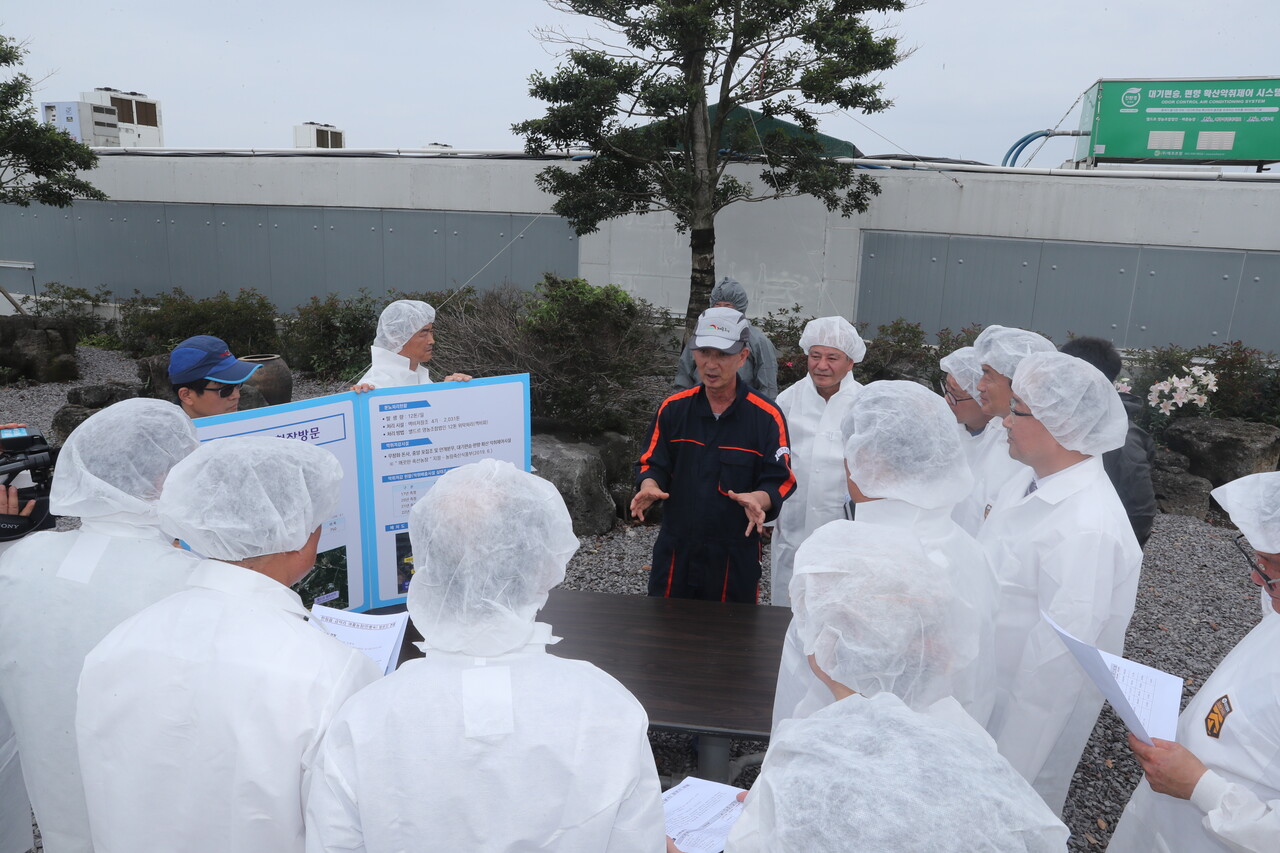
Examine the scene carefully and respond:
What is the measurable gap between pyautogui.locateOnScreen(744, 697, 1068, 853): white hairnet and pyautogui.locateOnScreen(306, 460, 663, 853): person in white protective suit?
0.33 metres

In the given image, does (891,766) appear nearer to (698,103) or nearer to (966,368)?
(966,368)

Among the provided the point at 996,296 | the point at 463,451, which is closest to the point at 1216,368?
the point at 996,296

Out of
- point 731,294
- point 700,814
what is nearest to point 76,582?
point 700,814

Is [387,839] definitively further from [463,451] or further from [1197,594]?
[1197,594]

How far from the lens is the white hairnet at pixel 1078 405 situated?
239cm

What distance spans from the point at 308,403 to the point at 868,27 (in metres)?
7.85

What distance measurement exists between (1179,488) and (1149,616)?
2783 millimetres

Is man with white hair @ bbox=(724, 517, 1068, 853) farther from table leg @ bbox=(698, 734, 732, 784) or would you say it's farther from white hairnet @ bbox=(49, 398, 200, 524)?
white hairnet @ bbox=(49, 398, 200, 524)

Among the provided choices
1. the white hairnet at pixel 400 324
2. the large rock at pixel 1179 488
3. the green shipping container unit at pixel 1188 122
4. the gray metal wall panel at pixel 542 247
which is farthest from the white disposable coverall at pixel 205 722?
the green shipping container unit at pixel 1188 122

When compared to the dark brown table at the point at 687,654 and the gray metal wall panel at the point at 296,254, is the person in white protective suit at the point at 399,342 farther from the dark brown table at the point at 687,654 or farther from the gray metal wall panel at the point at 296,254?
the gray metal wall panel at the point at 296,254

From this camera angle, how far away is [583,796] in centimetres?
128

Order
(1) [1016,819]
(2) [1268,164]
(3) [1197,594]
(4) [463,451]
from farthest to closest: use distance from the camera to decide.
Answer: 1. (2) [1268,164]
2. (3) [1197,594]
3. (4) [463,451]
4. (1) [1016,819]

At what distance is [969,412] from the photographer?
3.51 metres

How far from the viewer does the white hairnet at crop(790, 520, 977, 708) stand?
56.1 inches
